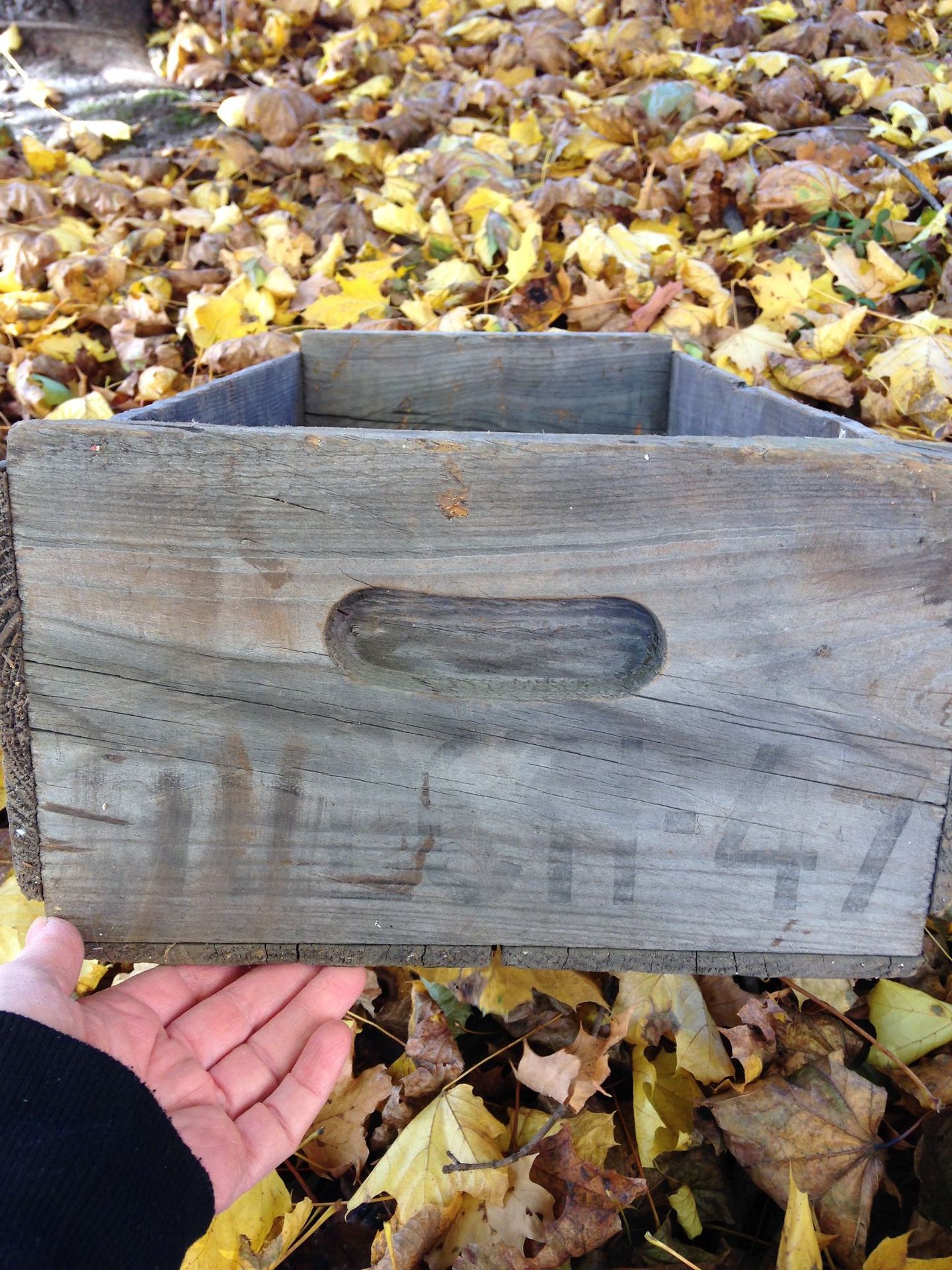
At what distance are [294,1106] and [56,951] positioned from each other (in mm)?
270

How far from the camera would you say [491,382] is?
1516 mm

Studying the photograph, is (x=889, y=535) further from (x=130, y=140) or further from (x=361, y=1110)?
(x=130, y=140)

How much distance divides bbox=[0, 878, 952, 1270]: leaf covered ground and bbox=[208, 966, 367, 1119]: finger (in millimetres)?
83

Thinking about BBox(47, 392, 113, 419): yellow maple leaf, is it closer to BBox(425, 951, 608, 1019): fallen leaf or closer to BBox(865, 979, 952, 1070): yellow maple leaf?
BBox(425, 951, 608, 1019): fallen leaf

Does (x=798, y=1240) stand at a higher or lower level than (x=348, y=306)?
lower

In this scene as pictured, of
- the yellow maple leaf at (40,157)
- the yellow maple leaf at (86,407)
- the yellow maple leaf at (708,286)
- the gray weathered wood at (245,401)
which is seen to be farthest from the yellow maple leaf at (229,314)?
the yellow maple leaf at (40,157)

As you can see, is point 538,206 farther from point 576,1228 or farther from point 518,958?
point 576,1228

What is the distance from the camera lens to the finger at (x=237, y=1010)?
831 mm

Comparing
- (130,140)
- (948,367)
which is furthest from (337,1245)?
(130,140)

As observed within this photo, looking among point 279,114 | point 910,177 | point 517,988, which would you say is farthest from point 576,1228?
point 279,114

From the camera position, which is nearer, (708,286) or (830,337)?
(830,337)

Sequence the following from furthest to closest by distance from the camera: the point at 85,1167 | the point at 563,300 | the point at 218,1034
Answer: the point at 563,300 < the point at 218,1034 < the point at 85,1167

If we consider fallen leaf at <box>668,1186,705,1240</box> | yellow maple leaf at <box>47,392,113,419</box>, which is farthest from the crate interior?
fallen leaf at <box>668,1186,705,1240</box>

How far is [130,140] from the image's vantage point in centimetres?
272
